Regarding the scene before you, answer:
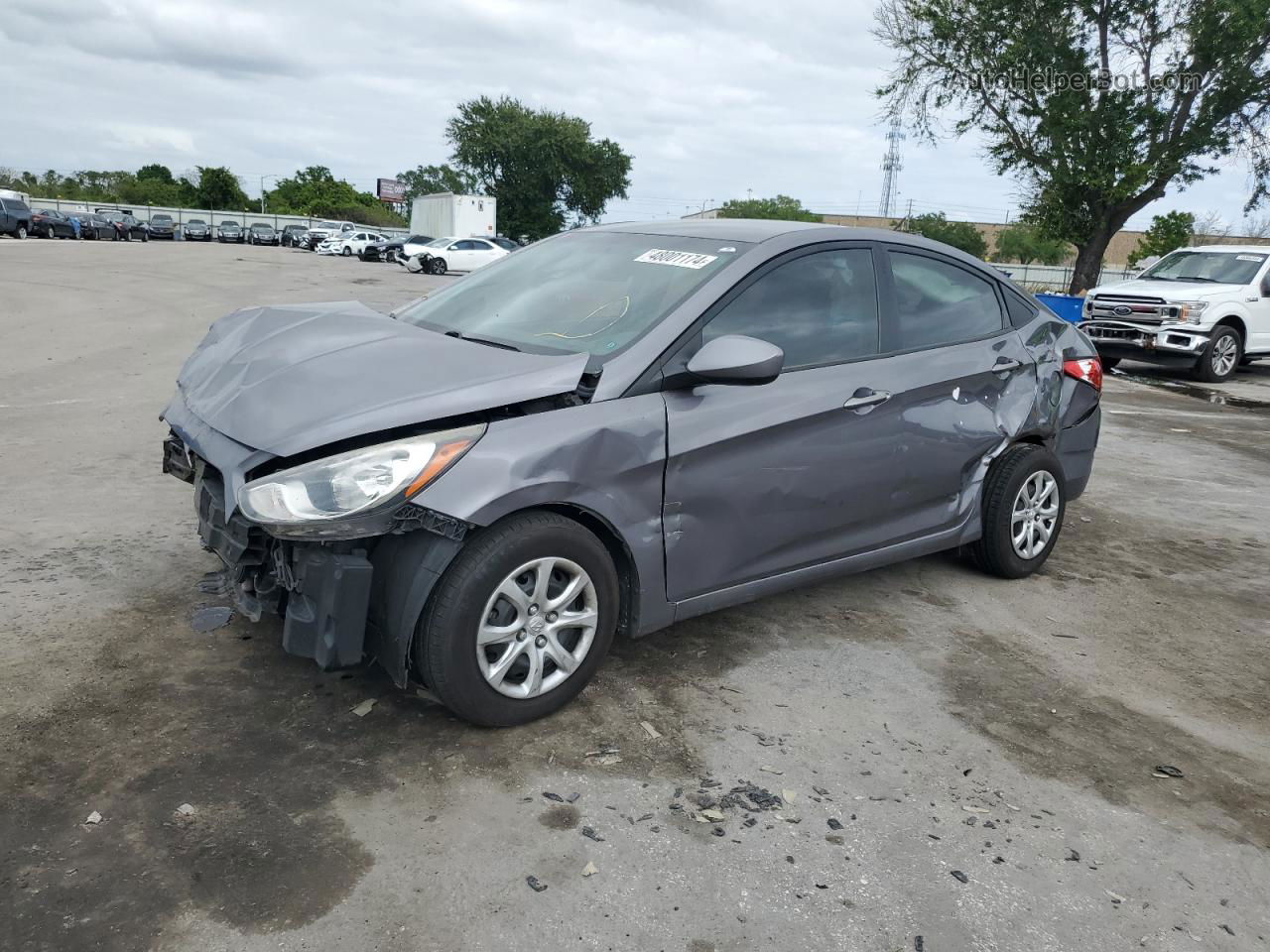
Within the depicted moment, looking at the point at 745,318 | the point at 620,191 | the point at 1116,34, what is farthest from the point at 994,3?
the point at 620,191

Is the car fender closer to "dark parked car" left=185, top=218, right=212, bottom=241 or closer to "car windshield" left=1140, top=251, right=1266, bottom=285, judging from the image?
"car windshield" left=1140, top=251, right=1266, bottom=285

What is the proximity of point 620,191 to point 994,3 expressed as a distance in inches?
1999

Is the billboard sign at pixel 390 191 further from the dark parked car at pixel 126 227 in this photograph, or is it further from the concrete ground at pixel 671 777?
the concrete ground at pixel 671 777

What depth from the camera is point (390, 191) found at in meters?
113

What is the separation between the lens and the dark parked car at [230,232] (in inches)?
2283

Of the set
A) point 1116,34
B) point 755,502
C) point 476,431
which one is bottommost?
point 755,502

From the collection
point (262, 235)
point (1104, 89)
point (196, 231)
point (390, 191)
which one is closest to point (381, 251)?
point (262, 235)

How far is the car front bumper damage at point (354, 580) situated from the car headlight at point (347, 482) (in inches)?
2.7

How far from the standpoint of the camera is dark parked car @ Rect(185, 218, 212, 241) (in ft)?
190

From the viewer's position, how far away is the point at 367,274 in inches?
1244

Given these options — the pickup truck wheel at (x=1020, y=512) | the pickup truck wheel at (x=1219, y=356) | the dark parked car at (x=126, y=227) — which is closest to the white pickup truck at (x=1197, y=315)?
the pickup truck wheel at (x=1219, y=356)

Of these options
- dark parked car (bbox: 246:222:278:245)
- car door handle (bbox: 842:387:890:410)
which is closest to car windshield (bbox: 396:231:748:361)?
car door handle (bbox: 842:387:890:410)

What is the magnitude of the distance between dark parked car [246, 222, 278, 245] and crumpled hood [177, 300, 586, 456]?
59.6 meters

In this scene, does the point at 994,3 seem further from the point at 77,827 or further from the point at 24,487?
the point at 77,827
